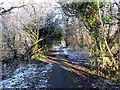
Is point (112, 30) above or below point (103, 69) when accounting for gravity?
above

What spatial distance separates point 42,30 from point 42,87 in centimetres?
595

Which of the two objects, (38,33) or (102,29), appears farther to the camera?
(38,33)

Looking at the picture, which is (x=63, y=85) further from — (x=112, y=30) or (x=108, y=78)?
(x=112, y=30)

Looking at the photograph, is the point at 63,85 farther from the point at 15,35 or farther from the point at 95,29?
the point at 15,35

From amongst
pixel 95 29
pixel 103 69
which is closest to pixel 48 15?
pixel 95 29

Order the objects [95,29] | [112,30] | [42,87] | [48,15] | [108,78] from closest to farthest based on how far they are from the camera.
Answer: [42,87] → [108,78] → [112,30] → [95,29] → [48,15]

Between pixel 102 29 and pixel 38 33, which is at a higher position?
pixel 38 33

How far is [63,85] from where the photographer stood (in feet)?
9.11

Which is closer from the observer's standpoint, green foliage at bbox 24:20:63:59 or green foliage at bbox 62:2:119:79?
green foliage at bbox 62:2:119:79

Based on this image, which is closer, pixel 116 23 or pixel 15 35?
pixel 116 23

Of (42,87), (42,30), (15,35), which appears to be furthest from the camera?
(42,30)

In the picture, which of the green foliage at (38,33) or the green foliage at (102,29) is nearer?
the green foliage at (102,29)

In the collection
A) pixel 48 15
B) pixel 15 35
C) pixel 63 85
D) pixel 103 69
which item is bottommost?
pixel 63 85

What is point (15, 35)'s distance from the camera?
605 centimetres
